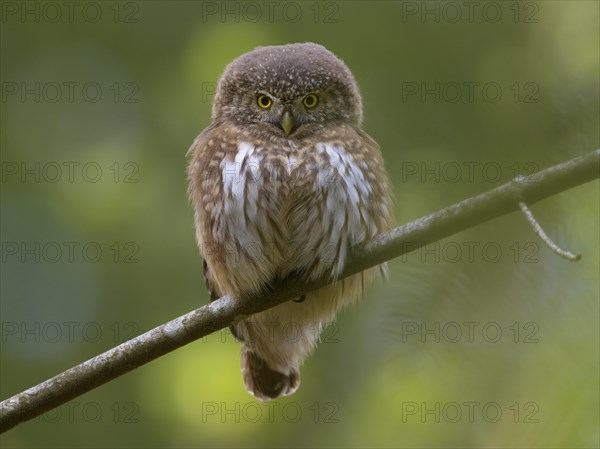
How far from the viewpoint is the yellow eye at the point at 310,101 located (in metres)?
4.16

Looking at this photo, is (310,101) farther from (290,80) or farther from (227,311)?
(227,311)

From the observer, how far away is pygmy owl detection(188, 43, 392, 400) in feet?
12.2

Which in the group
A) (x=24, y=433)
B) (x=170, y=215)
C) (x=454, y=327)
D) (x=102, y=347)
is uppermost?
(x=454, y=327)

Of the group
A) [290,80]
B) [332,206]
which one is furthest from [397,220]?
[290,80]

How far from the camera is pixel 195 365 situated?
16.0ft

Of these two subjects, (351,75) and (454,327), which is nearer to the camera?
(454,327)

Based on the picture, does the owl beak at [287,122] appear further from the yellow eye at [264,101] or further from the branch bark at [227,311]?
the branch bark at [227,311]

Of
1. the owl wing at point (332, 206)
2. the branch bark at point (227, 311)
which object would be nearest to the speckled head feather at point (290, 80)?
the owl wing at point (332, 206)

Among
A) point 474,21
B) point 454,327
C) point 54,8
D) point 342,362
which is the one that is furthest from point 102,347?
point 454,327

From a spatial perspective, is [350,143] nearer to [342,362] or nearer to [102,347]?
[342,362]

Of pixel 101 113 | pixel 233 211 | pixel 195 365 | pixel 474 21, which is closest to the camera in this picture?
pixel 474 21

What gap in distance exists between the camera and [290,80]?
13.6 ft

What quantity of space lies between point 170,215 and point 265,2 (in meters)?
1.54

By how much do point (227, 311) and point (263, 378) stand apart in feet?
4.41
